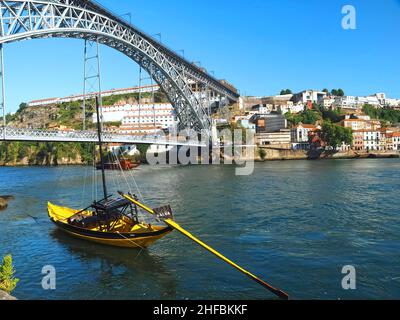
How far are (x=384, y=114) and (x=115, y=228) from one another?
141 m

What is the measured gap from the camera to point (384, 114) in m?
138

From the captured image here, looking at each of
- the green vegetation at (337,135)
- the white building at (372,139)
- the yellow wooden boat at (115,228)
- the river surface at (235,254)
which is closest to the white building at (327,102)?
the white building at (372,139)

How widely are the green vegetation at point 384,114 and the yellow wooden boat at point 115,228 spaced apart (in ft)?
439

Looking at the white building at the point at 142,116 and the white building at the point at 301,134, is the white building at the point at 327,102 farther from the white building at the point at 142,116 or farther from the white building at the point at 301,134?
the white building at the point at 142,116

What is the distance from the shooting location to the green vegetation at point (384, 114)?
135125 mm

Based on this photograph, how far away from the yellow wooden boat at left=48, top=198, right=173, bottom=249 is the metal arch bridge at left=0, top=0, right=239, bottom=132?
2197 cm

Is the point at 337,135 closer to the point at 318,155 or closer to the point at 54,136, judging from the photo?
the point at 318,155

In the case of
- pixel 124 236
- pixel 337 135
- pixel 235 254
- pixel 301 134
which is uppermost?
pixel 301 134

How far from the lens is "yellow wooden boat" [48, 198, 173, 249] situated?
1614cm

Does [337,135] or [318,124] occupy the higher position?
[318,124]

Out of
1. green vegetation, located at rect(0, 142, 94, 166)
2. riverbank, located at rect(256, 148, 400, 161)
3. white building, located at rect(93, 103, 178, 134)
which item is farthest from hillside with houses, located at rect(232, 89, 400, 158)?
green vegetation, located at rect(0, 142, 94, 166)

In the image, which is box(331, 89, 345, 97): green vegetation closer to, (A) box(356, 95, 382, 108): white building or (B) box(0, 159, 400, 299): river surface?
(A) box(356, 95, 382, 108): white building

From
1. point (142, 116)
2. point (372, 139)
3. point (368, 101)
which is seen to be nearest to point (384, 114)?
point (368, 101)

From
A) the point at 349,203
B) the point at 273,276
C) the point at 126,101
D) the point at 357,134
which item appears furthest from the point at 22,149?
the point at 273,276
